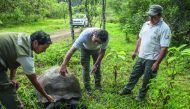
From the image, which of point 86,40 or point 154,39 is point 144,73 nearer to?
point 154,39

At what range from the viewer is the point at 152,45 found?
6.62m

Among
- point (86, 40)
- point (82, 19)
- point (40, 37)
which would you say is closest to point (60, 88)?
point (86, 40)

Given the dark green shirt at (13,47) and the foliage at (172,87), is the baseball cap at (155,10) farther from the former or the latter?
the dark green shirt at (13,47)

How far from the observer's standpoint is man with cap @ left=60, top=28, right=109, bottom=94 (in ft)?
19.7

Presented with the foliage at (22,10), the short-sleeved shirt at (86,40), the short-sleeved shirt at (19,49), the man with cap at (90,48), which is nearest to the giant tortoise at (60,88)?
the man with cap at (90,48)

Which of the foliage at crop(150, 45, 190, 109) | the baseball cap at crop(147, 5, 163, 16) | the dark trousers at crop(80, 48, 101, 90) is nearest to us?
the foliage at crop(150, 45, 190, 109)

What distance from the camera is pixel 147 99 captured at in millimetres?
7055

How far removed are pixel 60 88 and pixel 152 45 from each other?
1.91 meters

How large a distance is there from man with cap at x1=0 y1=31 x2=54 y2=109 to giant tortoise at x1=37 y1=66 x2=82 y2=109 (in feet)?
4.44

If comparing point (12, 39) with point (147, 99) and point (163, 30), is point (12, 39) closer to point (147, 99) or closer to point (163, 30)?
point (163, 30)

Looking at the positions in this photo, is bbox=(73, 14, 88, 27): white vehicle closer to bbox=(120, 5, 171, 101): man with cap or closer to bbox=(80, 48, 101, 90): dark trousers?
bbox=(80, 48, 101, 90): dark trousers

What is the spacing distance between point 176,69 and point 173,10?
7.11 metres

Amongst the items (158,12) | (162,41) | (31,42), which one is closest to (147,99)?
(162,41)

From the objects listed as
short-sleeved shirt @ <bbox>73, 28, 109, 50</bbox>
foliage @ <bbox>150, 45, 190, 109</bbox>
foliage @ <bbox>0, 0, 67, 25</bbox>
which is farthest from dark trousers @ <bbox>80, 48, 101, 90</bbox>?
foliage @ <bbox>0, 0, 67, 25</bbox>
